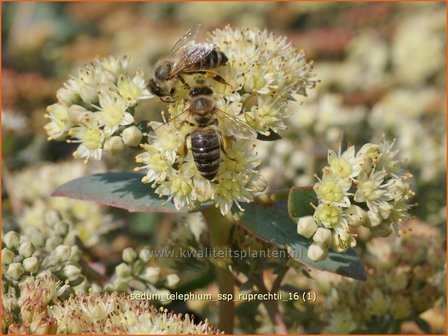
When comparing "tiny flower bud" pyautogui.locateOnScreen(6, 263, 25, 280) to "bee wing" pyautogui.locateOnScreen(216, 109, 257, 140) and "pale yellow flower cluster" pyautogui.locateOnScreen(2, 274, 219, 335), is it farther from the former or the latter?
"bee wing" pyautogui.locateOnScreen(216, 109, 257, 140)

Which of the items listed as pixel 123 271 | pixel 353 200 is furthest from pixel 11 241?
pixel 353 200

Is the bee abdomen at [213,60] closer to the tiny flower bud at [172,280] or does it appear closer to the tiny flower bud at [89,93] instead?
the tiny flower bud at [89,93]

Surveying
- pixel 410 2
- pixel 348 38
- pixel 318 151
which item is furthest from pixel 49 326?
pixel 410 2

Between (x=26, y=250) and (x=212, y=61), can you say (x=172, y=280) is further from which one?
(x=212, y=61)

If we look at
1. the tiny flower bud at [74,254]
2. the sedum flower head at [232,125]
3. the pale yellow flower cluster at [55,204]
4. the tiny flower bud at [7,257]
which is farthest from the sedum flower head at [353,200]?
the pale yellow flower cluster at [55,204]

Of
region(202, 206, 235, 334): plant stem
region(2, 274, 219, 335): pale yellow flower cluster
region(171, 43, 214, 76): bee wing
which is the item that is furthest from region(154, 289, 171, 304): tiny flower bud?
region(171, 43, 214, 76): bee wing

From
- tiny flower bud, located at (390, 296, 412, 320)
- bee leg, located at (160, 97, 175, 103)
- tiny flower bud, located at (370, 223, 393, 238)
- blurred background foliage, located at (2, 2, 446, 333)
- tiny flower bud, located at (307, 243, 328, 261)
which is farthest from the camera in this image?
blurred background foliage, located at (2, 2, 446, 333)

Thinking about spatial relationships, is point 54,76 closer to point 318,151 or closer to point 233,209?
point 318,151
